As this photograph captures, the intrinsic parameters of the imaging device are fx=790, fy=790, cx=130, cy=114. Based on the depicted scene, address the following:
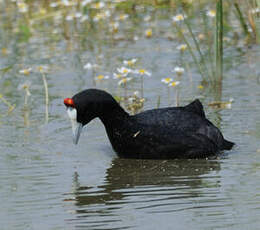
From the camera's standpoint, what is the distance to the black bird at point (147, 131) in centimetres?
676

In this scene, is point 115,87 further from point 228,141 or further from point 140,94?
point 228,141

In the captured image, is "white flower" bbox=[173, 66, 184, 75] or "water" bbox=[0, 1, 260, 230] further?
"white flower" bbox=[173, 66, 184, 75]

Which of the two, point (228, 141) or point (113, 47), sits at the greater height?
point (113, 47)

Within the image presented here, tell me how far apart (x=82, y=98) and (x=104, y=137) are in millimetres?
976

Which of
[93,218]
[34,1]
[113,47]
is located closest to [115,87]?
[113,47]

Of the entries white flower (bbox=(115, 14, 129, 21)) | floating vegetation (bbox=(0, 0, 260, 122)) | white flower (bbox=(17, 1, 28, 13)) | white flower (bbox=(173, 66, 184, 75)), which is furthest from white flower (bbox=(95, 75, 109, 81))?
white flower (bbox=(17, 1, 28, 13))

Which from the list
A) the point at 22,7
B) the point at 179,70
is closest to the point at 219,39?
the point at 179,70

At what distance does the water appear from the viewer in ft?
17.0

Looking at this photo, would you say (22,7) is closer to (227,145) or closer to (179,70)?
(179,70)

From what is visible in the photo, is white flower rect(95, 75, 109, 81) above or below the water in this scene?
above

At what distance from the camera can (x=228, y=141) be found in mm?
7090

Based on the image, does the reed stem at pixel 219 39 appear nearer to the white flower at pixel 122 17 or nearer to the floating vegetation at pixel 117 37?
the floating vegetation at pixel 117 37

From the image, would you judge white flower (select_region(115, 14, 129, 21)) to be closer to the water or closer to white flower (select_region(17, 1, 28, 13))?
white flower (select_region(17, 1, 28, 13))

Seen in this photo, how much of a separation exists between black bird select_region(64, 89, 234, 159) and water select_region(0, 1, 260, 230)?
0.13 metres
